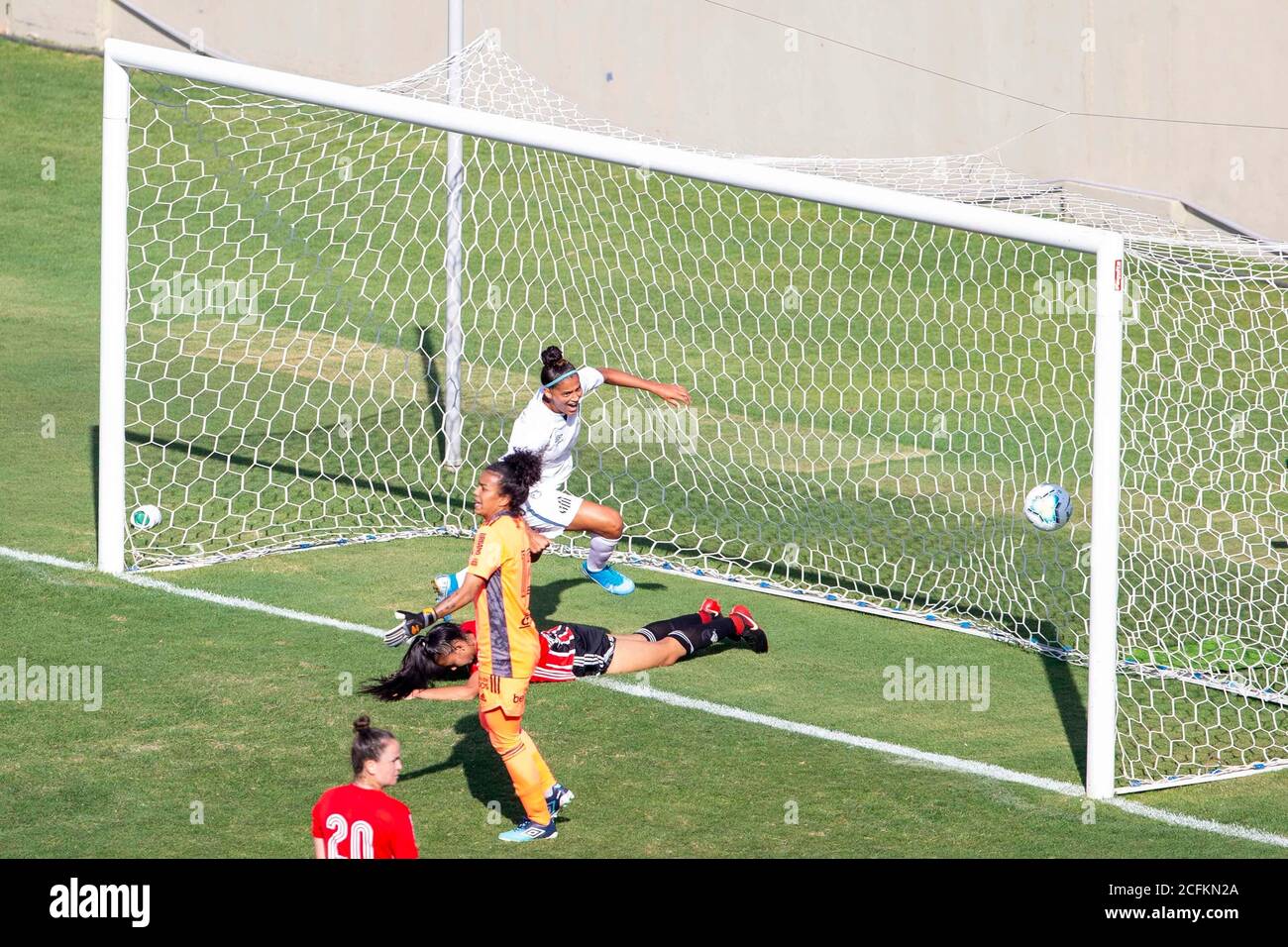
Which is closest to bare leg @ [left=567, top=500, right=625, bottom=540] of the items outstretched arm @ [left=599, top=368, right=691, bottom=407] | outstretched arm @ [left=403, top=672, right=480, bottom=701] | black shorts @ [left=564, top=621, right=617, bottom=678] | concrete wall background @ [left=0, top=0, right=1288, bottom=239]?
outstretched arm @ [left=599, top=368, right=691, bottom=407]

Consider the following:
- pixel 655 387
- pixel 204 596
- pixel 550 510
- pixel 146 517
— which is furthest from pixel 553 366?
pixel 146 517

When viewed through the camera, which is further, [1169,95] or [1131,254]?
[1169,95]

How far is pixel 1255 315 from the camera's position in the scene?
12508 millimetres

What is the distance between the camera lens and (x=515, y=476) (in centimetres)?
625

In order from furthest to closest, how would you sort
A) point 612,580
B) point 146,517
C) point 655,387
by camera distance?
point 146,517 → point 612,580 → point 655,387

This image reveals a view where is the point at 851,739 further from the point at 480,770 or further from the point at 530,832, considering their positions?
the point at 530,832

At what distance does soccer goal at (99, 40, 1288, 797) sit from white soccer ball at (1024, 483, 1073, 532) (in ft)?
2.60

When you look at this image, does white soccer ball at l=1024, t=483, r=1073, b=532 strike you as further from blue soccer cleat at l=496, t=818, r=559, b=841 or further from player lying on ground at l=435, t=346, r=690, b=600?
blue soccer cleat at l=496, t=818, r=559, b=841

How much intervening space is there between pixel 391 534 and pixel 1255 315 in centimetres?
681

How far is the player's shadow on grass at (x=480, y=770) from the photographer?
21.6ft

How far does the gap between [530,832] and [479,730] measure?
122 centimetres

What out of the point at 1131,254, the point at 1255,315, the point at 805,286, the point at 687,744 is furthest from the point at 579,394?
the point at 805,286
